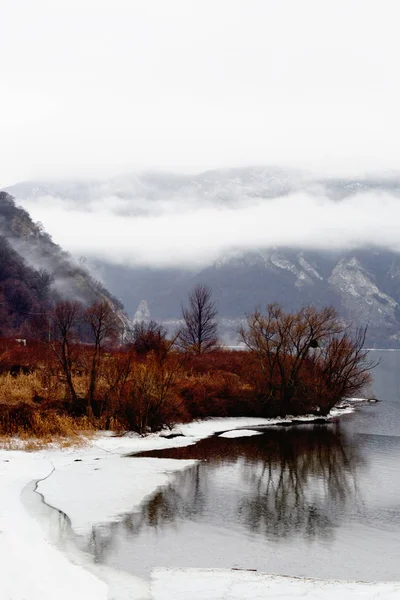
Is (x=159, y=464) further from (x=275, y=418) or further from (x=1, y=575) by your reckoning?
(x=275, y=418)

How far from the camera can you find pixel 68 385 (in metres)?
42.8

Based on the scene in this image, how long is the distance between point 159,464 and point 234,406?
23089mm

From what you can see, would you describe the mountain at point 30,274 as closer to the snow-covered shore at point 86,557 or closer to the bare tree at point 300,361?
the bare tree at point 300,361

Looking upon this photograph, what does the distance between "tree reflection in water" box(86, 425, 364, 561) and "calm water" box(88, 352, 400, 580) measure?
1.7 inches

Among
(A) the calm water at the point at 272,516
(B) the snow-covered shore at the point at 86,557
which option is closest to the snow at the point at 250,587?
(B) the snow-covered shore at the point at 86,557

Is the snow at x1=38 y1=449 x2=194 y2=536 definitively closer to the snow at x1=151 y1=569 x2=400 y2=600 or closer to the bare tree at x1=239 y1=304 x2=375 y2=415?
the snow at x1=151 y1=569 x2=400 y2=600

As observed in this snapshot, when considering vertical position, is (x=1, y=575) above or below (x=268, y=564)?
above

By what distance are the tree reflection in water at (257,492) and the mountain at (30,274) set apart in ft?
281

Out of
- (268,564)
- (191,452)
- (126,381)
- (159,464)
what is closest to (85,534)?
(268,564)

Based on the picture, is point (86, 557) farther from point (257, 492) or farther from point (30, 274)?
point (30, 274)

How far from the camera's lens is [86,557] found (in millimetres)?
16516

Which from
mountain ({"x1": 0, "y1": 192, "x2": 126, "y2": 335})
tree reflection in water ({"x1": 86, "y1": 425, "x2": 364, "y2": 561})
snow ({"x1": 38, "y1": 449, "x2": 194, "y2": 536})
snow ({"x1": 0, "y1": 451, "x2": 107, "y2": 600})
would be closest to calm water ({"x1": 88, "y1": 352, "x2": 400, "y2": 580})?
tree reflection in water ({"x1": 86, "y1": 425, "x2": 364, "y2": 561})

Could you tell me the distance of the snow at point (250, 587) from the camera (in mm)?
13994

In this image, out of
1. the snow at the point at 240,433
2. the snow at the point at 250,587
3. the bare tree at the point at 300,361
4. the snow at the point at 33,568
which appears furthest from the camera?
the bare tree at the point at 300,361
